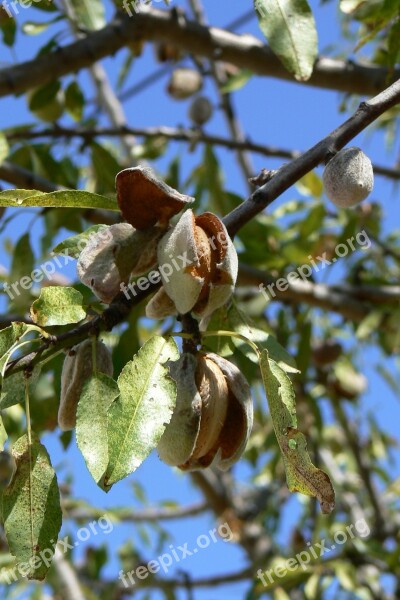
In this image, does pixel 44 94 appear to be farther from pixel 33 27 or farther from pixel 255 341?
pixel 255 341

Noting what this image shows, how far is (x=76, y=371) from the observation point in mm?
850

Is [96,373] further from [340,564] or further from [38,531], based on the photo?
[340,564]

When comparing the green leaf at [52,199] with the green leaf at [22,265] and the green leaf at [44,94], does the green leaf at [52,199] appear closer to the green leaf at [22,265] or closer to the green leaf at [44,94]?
the green leaf at [22,265]

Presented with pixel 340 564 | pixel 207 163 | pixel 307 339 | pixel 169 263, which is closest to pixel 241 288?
pixel 307 339

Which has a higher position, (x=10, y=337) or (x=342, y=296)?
(x=10, y=337)

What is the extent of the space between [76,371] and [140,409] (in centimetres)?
14

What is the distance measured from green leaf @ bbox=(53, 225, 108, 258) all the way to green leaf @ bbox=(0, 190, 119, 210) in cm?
4

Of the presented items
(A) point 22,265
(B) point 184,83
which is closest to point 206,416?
(A) point 22,265

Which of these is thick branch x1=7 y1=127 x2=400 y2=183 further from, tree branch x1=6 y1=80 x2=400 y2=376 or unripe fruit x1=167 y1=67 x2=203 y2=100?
tree branch x1=6 y1=80 x2=400 y2=376

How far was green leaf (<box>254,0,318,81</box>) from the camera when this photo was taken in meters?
1.04

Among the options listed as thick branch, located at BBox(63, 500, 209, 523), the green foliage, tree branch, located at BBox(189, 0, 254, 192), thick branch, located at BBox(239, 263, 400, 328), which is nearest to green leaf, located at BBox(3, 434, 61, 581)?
the green foliage

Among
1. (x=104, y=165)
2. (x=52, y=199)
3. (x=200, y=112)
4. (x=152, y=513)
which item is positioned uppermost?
(x=52, y=199)

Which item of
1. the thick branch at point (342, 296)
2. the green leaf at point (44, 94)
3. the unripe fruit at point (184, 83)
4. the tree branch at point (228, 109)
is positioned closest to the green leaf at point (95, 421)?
the thick branch at point (342, 296)

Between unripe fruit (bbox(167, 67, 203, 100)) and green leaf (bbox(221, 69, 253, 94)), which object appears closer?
green leaf (bbox(221, 69, 253, 94))
